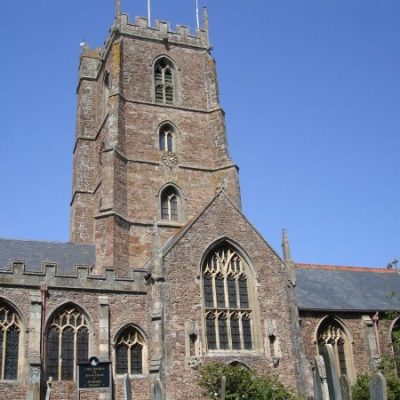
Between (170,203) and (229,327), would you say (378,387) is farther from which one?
(170,203)

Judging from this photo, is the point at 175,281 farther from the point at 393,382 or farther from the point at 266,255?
the point at 393,382

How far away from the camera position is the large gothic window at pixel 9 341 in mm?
21500

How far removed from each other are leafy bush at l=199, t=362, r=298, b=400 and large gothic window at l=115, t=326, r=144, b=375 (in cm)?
275

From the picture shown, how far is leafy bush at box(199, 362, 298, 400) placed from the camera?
69.4 feet

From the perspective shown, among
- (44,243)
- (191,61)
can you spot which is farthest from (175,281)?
(191,61)

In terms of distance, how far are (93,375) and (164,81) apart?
20.1 metres

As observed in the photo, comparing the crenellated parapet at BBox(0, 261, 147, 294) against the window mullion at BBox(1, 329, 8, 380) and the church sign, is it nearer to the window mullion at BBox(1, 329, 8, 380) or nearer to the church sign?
the window mullion at BBox(1, 329, 8, 380)

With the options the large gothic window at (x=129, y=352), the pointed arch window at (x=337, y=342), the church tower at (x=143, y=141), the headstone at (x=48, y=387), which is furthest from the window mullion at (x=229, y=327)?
the headstone at (x=48, y=387)

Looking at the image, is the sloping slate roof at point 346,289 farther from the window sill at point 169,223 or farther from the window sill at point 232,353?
the window sill at point 169,223

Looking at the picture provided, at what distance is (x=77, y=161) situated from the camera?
111 feet

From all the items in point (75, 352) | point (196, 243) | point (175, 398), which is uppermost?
A: point (196, 243)

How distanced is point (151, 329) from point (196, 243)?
13.1 ft

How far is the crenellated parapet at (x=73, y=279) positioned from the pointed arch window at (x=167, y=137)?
33.8 ft

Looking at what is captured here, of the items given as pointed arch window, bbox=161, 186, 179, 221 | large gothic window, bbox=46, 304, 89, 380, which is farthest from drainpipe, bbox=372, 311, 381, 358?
large gothic window, bbox=46, 304, 89, 380
